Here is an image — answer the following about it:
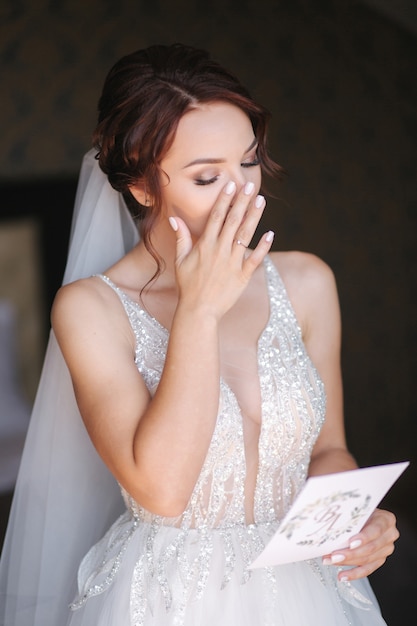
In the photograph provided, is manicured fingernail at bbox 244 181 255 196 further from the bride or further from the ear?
the ear

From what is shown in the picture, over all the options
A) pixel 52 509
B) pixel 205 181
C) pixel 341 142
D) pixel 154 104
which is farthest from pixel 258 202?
pixel 341 142

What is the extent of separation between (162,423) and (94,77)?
9.24 feet

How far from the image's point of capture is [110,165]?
6.17ft

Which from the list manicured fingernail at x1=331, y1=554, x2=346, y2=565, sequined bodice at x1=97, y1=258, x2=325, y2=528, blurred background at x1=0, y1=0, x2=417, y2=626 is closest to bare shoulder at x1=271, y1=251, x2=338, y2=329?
sequined bodice at x1=97, y1=258, x2=325, y2=528

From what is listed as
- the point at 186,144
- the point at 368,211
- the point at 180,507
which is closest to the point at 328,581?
the point at 180,507

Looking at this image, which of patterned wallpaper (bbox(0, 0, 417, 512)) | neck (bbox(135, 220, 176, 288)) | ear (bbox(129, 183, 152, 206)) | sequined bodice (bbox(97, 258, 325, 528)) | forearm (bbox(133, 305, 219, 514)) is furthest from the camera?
patterned wallpaper (bbox(0, 0, 417, 512))

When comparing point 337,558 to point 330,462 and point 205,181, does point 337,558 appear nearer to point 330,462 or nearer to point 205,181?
point 330,462

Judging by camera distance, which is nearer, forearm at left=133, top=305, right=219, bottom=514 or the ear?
forearm at left=133, top=305, right=219, bottom=514

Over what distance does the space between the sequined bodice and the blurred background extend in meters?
1.94

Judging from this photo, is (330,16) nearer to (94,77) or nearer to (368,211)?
(368,211)

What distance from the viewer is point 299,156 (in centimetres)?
461

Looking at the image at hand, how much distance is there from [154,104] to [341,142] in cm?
307

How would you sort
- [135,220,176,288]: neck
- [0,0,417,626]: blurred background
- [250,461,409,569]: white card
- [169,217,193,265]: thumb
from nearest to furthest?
1. [250,461,409,569]: white card
2. [169,217,193,265]: thumb
3. [135,220,176,288]: neck
4. [0,0,417,626]: blurred background

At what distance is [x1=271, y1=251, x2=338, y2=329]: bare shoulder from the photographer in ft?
6.57
